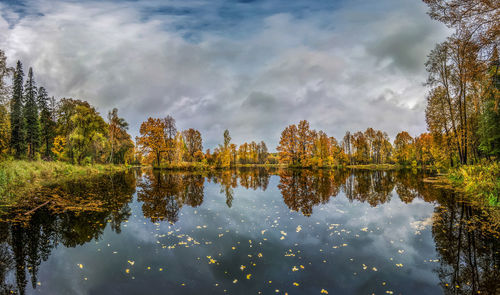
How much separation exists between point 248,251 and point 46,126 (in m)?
53.6

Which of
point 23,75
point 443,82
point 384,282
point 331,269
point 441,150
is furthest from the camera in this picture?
point 23,75

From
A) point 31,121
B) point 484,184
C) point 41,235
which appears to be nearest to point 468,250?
point 484,184

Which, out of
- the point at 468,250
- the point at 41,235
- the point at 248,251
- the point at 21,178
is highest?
the point at 21,178

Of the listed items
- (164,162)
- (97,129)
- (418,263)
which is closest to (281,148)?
(164,162)

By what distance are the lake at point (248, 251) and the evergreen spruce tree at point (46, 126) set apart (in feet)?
139

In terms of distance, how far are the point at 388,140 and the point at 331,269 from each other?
272 feet

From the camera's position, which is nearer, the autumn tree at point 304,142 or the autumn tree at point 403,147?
the autumn tree at point 304,142

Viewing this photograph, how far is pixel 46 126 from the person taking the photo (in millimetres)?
40781

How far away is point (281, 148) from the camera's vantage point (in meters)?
46.0

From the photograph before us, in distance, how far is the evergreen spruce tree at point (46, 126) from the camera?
4053 centimetres

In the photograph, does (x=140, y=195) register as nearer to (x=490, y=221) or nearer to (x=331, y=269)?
(x=331, y=269)

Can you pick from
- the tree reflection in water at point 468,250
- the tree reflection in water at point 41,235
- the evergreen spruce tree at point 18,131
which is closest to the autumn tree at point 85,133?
the evergreen spruce tree at point 18,131

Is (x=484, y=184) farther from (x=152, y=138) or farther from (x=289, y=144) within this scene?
(x=152, y=138)

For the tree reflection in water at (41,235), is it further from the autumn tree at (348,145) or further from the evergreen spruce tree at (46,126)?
the autumn tree at (348,145)
